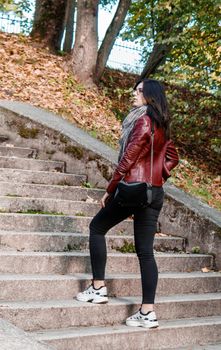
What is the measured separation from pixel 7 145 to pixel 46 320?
4.26 meters

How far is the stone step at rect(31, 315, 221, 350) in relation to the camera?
4.40 meters

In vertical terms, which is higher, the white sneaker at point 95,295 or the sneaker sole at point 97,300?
the white sneaker at point 95,295

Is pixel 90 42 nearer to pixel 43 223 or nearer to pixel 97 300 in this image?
pixel 43 223

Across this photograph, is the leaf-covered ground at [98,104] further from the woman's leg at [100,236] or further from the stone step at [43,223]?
the woman's leg at [100,236]

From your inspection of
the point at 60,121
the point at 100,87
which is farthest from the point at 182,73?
the point at 100,87

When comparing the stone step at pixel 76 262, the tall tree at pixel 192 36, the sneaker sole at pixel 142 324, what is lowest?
the sneaker sole at pixel 142 324

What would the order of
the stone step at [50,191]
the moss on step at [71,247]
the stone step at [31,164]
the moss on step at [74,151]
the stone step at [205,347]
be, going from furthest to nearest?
the moss on step at [74,151], the stone step at [31,164], the stone step at [50,191], the moss on step at [71,247], the stone step at [205,347]

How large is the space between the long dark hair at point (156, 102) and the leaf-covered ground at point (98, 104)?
461 centimetres

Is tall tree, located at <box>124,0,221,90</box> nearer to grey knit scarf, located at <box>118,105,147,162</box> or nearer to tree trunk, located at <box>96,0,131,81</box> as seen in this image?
tree trunk, located at <box>96,0,131,81</box>

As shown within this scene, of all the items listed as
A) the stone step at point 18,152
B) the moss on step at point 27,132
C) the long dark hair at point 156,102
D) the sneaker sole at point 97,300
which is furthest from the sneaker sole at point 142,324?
the moss on step at point 27,132

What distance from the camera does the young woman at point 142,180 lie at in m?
4.72

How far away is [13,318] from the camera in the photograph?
4.38 m

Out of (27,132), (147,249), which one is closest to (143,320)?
(147,249)

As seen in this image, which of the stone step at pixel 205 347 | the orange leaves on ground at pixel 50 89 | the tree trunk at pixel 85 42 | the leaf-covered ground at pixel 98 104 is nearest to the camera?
the stone step at pixel 205 347
